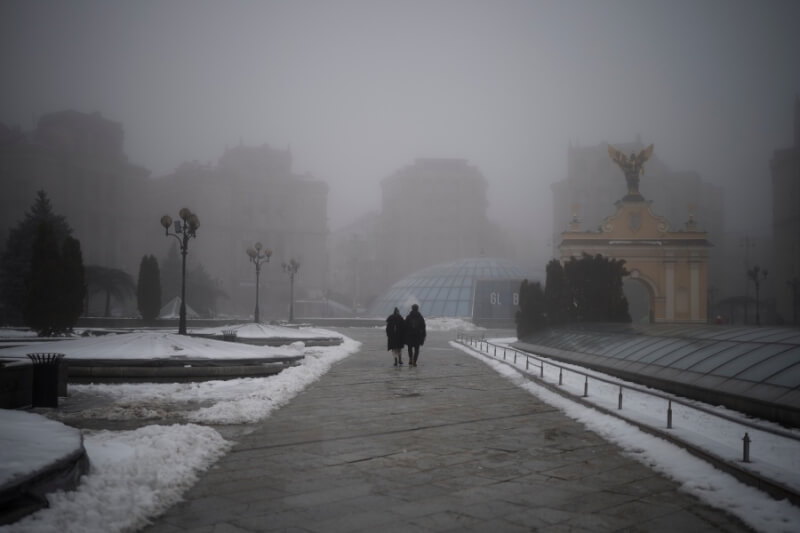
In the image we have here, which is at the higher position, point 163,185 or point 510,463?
point 163,185

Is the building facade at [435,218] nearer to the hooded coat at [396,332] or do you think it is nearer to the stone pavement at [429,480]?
the hooded coat at [396,332]

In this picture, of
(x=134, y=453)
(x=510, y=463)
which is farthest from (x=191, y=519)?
(x=510, y=463)

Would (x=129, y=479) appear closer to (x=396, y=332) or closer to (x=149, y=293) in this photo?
(x=396, y=332)

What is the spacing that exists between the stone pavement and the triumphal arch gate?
3865 cm

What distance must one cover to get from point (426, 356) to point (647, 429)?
1520cm

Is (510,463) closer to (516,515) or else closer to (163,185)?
(516,515)

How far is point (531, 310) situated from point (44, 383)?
2200 centimetres

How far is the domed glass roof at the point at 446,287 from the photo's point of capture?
63.9 meters

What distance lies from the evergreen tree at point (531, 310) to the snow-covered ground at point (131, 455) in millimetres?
19059

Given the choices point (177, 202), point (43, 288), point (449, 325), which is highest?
point (177, 202)

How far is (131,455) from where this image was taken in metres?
6.21

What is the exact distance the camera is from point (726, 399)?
37.6 ft

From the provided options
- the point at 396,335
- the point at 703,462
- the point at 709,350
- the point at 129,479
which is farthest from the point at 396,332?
the point at 129,479

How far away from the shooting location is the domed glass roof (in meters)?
63.9
